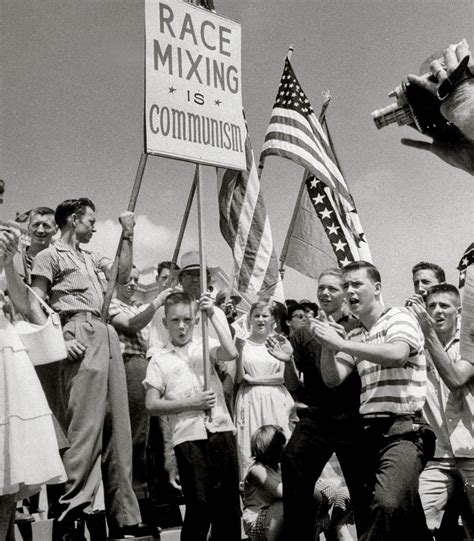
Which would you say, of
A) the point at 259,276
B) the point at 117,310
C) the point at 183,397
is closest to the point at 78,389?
the point at 183,397

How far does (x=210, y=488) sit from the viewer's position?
166 inches

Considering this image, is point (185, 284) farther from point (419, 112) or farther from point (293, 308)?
point (419, 112)

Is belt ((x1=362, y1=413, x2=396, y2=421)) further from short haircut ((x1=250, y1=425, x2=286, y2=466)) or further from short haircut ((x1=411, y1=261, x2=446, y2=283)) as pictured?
short haircut ((x1=411, y1=261, x2=446, y2=283))

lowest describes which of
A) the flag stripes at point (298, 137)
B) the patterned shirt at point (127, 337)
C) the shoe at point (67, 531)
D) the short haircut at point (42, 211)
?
the shoe at point (67, 531)

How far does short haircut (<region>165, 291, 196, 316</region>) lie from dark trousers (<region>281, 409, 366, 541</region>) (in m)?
1.11

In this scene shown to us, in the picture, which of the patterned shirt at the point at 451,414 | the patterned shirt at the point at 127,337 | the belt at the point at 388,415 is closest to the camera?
the belt at the point at 388,415

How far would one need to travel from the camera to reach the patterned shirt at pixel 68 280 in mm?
4413

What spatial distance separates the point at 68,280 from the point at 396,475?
219 centimetres

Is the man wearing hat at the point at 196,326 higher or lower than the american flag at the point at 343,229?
lower

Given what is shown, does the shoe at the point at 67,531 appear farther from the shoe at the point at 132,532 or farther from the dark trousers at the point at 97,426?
the shoe at the point at 132,532

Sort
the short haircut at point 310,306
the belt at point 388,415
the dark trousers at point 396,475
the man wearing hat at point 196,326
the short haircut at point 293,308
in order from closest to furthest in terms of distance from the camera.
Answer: the dark trousers at point 396,475, the belt at point 388,415, the man wearing hat at point 196,326, the short haircut at point 310,306, the short haircut at point 293,308

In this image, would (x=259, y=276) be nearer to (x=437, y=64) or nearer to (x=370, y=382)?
(x=370, y=382)

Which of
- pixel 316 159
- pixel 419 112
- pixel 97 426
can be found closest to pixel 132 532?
pixel 97 426

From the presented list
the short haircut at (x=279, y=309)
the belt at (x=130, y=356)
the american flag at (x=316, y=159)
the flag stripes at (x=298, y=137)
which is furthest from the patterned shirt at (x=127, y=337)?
the flag stripes at (x=298, y=137)
